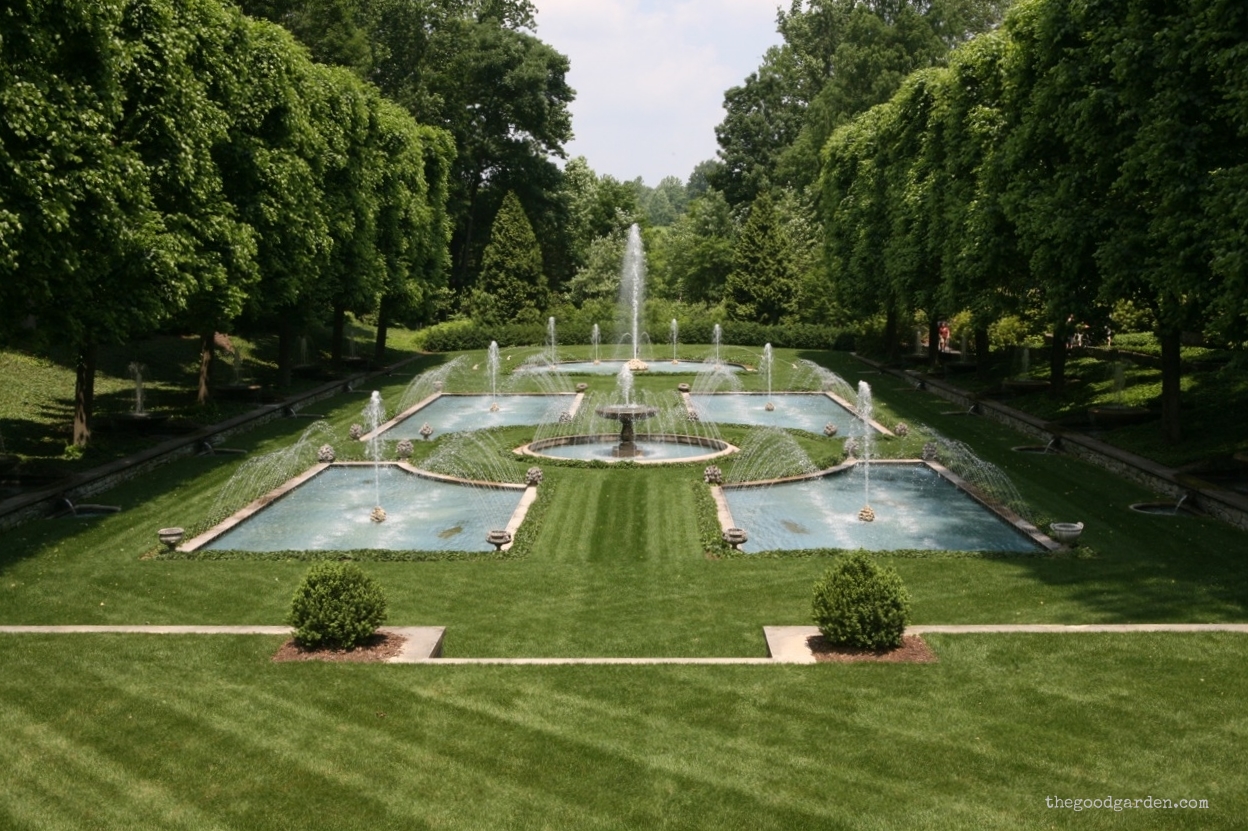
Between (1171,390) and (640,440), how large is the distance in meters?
14.0

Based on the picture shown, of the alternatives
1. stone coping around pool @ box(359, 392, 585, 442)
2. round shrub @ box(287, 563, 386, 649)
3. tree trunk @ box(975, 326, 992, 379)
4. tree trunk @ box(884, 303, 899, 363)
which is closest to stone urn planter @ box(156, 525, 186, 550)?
round shrub @ box(287, 563, 386, 649)

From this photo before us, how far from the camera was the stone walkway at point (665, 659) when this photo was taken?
39.8ft

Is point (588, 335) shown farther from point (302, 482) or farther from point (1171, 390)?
point (1171, 390)

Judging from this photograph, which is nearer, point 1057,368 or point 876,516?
point 876,516

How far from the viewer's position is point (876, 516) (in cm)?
2114

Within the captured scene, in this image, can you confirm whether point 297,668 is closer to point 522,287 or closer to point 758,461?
point 758,461

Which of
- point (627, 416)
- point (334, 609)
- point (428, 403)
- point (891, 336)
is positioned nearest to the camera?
point (334, 609)

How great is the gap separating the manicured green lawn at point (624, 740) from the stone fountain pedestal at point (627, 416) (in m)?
15.1

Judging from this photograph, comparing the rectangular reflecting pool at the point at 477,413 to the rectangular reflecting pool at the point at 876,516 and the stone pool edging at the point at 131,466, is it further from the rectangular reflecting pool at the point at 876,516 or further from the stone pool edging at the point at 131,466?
the rectangular reflecting pool at the point at 876,516

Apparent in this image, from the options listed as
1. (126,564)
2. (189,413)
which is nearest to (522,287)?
(189,413)

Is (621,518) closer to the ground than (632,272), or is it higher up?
closer to the ground

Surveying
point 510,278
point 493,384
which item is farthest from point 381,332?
point 510,278

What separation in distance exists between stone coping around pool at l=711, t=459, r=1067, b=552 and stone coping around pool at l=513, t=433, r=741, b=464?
2402mm

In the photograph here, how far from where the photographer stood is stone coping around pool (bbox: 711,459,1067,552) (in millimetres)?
18612
